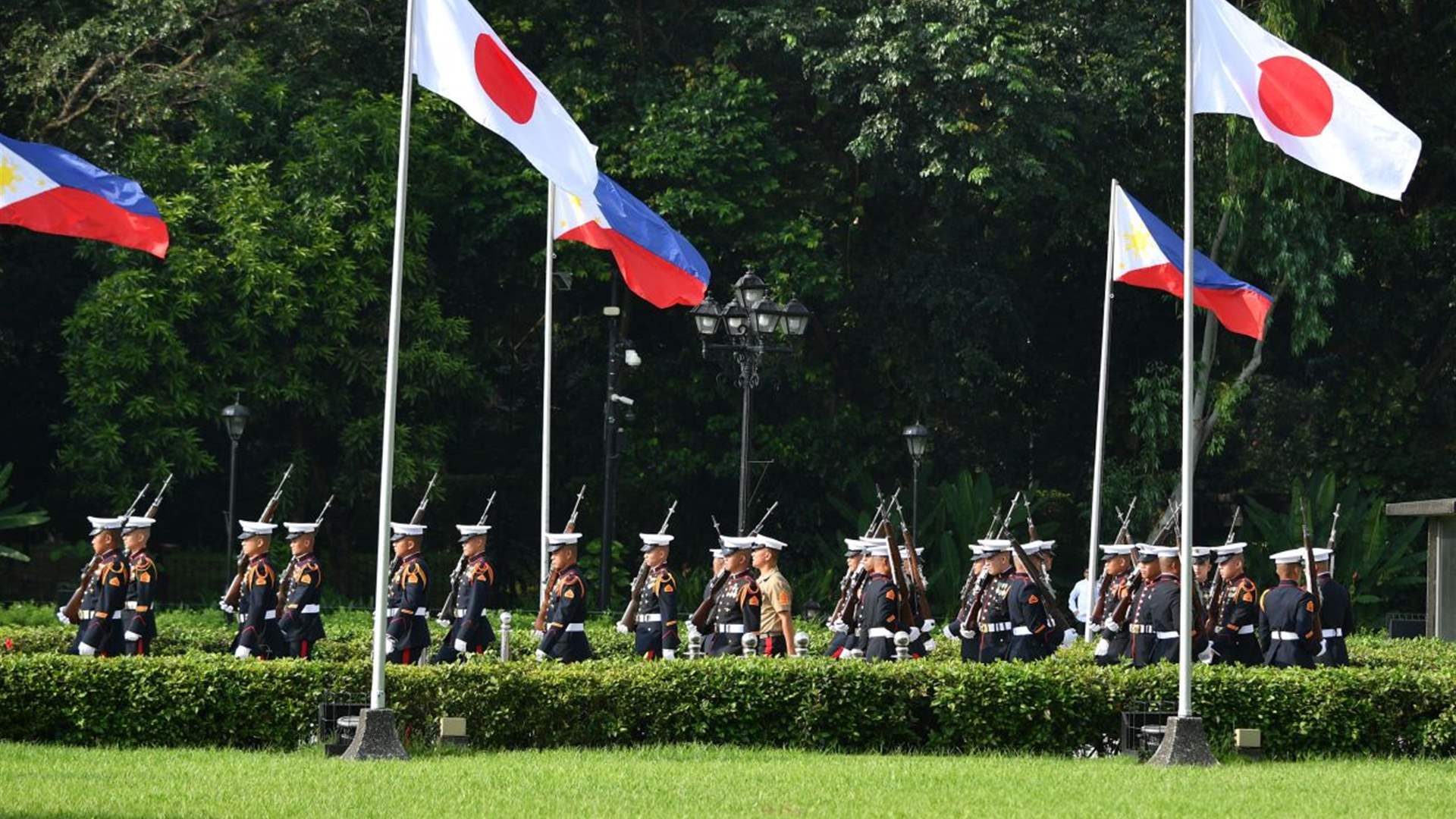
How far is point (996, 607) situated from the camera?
1847cm

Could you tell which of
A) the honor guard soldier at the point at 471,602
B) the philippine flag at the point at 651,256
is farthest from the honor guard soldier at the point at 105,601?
the philippine flag at the point at 651,256

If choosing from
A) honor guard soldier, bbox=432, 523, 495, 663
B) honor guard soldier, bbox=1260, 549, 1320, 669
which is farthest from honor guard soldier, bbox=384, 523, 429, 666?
honor guard soldier, bbox=1260, 549, 1320, 669

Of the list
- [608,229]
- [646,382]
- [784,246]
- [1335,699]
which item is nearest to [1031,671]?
[1335,699]

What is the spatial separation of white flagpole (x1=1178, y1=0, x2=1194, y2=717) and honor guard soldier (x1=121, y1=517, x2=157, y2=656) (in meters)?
8.98

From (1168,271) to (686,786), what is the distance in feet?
35.3

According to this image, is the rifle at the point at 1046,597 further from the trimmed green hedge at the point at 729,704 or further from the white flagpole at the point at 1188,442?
the white flagpole at the point at 1188,442

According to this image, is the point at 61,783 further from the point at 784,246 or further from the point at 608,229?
the point at 784,246

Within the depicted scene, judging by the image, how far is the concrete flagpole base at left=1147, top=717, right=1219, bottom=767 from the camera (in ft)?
48.0

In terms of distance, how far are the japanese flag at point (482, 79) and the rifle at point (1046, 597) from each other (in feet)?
19.1

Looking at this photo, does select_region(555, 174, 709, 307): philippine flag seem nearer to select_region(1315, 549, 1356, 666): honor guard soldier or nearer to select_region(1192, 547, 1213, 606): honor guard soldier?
select_region(1192, 547, 1213, 606): honor guard soldier

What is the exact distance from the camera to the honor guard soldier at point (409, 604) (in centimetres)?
1881

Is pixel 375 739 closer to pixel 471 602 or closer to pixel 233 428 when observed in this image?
pixel 471 602

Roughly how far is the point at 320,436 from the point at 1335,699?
21.9 m

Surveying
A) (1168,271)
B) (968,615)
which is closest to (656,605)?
(968,615)
